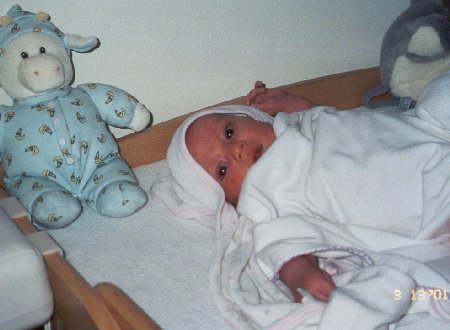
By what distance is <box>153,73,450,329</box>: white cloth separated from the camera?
0.67m

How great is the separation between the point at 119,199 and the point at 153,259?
15 cm

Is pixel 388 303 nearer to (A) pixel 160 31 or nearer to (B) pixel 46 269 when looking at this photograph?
(B) pixel 46 269

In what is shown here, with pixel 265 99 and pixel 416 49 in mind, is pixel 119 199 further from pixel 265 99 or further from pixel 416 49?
pixel 416 49

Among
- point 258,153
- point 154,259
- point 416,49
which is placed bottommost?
point 154,259

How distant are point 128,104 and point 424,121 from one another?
576 mm

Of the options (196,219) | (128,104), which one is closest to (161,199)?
(196,219)

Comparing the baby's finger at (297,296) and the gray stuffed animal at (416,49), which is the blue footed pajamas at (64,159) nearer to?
the baby's finger at (297,296)

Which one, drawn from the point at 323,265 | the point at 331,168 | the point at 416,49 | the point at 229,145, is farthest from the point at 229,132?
the point at 416,49

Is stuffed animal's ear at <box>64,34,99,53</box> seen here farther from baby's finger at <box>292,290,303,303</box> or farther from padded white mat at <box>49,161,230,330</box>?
baby's finger at <box>292,290,303,303</box>

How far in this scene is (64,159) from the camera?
38.2 inches

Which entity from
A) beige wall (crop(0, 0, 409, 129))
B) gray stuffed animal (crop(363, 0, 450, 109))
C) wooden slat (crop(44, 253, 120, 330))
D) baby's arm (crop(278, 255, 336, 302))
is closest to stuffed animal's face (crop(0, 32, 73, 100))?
beige wall (crop(0, 0, 409, 129))

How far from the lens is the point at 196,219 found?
101 cm

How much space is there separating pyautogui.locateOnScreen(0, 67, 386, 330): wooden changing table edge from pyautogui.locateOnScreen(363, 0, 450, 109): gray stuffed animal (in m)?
0.13

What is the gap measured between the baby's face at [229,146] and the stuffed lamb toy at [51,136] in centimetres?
14
